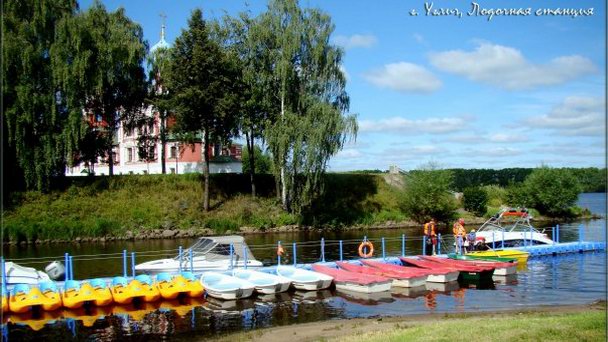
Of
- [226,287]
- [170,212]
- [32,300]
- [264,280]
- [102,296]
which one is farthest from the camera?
[170,212]

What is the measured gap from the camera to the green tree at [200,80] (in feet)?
170

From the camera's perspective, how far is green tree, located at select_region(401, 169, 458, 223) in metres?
64.0

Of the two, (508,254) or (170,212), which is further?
(170,212)

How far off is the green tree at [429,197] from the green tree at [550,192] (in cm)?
1355

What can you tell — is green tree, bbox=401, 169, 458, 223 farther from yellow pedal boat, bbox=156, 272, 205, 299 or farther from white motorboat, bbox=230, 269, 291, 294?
yellow pedal boat, bbox=156, 272, 205, 299


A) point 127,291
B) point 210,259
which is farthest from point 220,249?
point 127,291

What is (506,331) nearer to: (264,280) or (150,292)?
(264,280)

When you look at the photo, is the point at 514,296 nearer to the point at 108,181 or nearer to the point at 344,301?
the point at 344,301

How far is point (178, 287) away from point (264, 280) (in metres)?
3.82

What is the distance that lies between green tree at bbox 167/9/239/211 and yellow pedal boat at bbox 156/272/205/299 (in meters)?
29.4

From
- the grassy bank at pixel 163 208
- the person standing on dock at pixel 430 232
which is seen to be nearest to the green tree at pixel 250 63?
the grassy bank at pixel 163 208

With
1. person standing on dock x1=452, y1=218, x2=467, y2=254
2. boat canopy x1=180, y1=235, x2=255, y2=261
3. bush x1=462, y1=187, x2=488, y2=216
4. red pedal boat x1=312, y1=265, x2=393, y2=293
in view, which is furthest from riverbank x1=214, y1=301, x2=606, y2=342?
bush x1=462, y1=187, x2=488, y2=216

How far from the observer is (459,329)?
15.3 meters

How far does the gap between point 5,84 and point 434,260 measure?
3823cm
